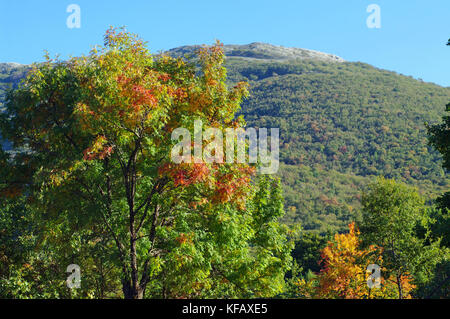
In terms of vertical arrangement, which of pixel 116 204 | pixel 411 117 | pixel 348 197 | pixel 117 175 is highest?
pixel 411 117

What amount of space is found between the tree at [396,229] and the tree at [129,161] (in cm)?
1427

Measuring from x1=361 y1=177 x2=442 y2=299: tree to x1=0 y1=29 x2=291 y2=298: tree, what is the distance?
14.3 meters

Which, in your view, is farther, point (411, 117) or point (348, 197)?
point (411, 117)

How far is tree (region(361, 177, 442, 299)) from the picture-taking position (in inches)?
950

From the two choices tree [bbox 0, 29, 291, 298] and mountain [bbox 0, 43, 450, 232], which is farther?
mountain [bbox 0, 43, 450, 232]

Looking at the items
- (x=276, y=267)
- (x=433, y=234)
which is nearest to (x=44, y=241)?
(x=276, y=267)

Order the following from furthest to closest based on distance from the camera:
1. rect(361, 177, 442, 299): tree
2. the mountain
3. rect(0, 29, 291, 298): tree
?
the mountain, rect(361, 177, 442, 299): tree, rect(0, 29, 291, 298): tree

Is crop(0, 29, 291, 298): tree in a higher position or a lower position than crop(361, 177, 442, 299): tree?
higher

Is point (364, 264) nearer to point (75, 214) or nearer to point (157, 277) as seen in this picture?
point (157, 277)

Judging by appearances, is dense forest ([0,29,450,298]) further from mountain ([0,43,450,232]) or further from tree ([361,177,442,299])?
mountain ([0,43,450,232])

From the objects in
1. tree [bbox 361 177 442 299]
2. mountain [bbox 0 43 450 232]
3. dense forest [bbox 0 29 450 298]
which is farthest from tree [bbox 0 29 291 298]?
mountain [bbox 0 43 450 232]

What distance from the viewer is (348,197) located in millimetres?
130250

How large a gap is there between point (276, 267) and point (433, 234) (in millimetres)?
5119

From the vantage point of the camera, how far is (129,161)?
10617 mm
